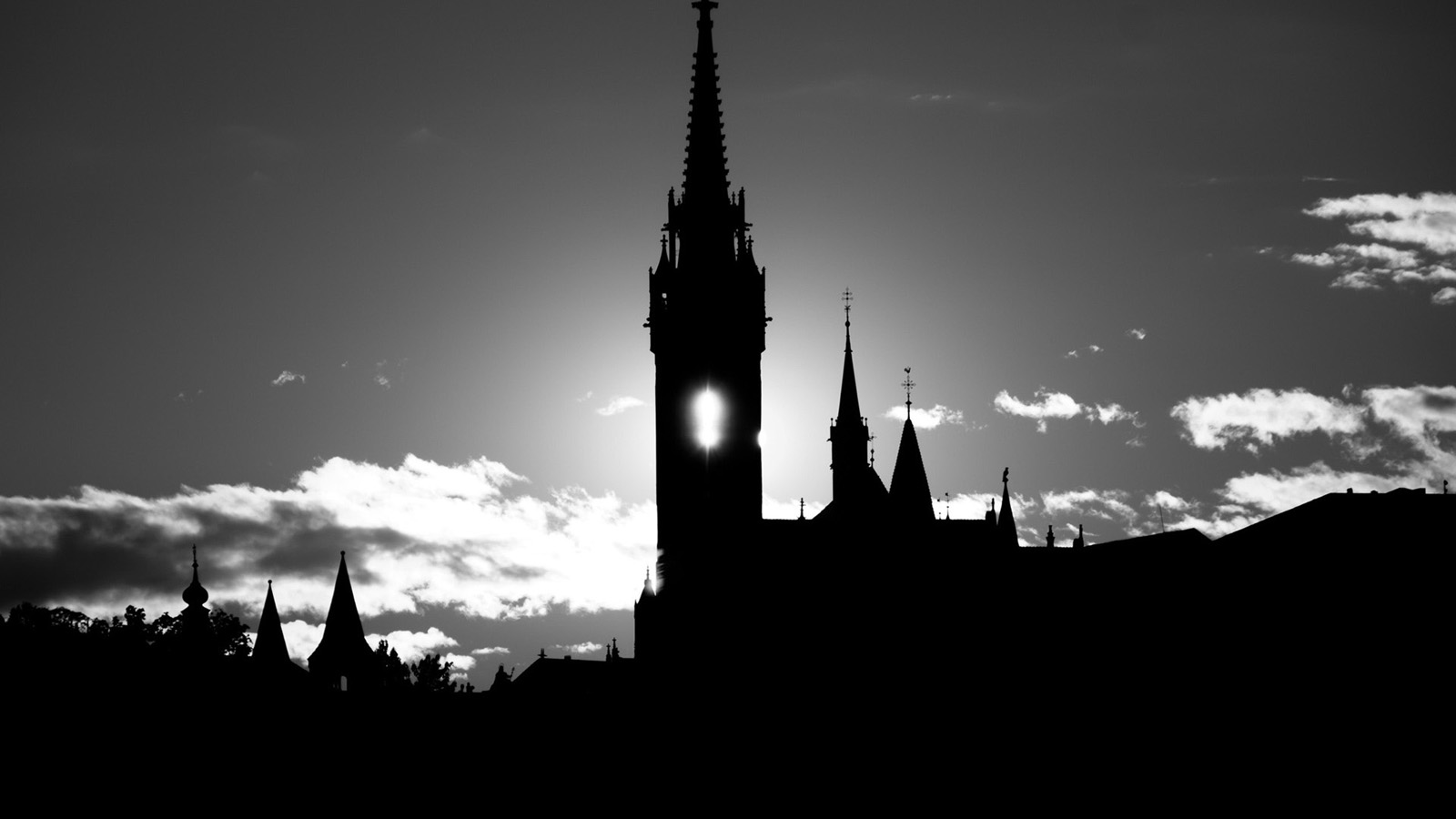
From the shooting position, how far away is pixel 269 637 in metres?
92.0

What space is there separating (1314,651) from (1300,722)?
3396 millimetres

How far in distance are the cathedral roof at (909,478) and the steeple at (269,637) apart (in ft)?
97.4

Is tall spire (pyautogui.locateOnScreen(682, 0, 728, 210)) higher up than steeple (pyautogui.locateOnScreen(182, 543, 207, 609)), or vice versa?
tall spire (pyautogui.locateOnScreen(682, 0, 728, 210))

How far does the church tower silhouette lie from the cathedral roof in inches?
245

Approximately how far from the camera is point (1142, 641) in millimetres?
70875

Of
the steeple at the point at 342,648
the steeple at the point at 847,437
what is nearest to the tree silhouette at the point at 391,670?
the steeple at the point at 342,648

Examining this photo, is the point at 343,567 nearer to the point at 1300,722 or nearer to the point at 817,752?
the point at 817,752

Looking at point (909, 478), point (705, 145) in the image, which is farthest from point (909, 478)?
point (705, 145)

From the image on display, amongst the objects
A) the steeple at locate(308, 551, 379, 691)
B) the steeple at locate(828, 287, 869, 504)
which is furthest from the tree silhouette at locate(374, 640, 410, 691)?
the steeple at locate(828, 287, 869, 504)

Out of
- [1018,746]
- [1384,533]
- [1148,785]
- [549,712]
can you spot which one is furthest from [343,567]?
[1384,533]

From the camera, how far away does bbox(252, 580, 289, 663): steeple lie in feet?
300

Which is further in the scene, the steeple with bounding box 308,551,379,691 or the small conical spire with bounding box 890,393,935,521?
the steeple with bounding box 308,551,379,691

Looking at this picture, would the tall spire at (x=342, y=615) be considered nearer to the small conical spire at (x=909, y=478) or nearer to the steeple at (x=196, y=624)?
the steeple at (x=196, y=624)

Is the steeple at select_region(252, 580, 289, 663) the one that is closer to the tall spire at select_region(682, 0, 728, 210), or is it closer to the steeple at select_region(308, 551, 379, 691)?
the steeple at select_region(308, 551, 379, 691)
